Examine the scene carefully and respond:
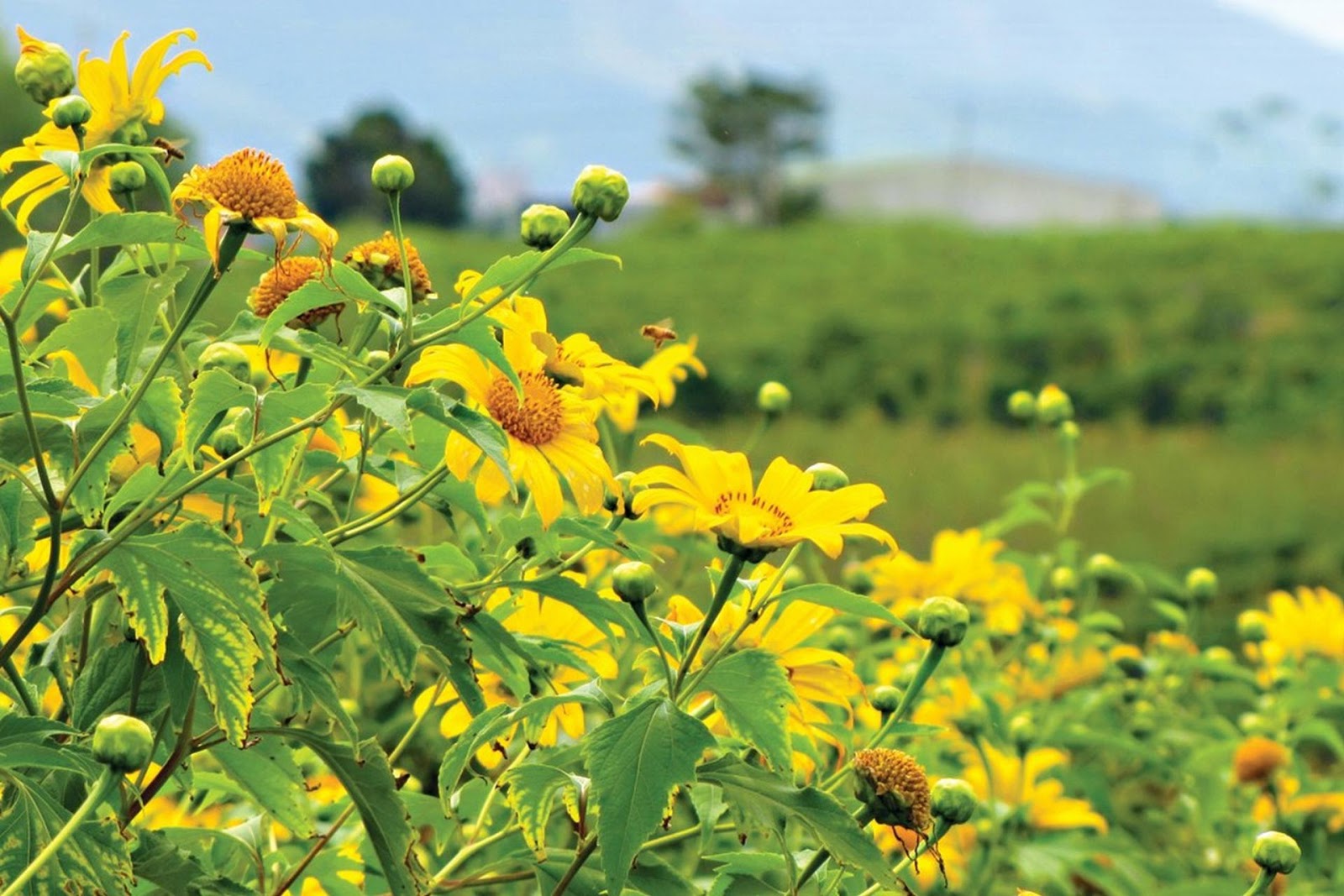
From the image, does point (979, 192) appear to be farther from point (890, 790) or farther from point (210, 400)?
point (210, 400)

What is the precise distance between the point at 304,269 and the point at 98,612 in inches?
6.8

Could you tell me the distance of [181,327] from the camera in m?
0.61

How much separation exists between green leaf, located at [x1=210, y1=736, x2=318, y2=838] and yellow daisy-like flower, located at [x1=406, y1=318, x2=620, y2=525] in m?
0.16

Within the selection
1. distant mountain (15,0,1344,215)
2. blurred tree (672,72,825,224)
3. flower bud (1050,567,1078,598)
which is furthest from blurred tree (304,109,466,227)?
distant mountain (15,0,1344,215)

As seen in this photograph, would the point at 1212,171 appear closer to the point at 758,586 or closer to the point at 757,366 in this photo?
the point at 757,366

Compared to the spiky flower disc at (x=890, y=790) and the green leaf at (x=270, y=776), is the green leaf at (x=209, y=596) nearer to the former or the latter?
A: the green leaf at (x=270, y=776)

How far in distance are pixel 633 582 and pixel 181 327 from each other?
20 centimetres

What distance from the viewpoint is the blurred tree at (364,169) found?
2123cm

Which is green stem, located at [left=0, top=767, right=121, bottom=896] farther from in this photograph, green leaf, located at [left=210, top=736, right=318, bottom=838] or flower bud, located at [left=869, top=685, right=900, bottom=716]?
flower bud, located at [left=869, top=685, right=900, bottom=716]

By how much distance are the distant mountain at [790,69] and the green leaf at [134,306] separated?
92.3 metres

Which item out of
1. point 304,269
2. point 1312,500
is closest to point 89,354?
point 304,269

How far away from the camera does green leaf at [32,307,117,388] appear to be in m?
0.67

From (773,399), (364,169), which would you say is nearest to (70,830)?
(773,399)

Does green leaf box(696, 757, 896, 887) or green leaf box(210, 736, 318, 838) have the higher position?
green leaf box(696, 757, 896, 887)
